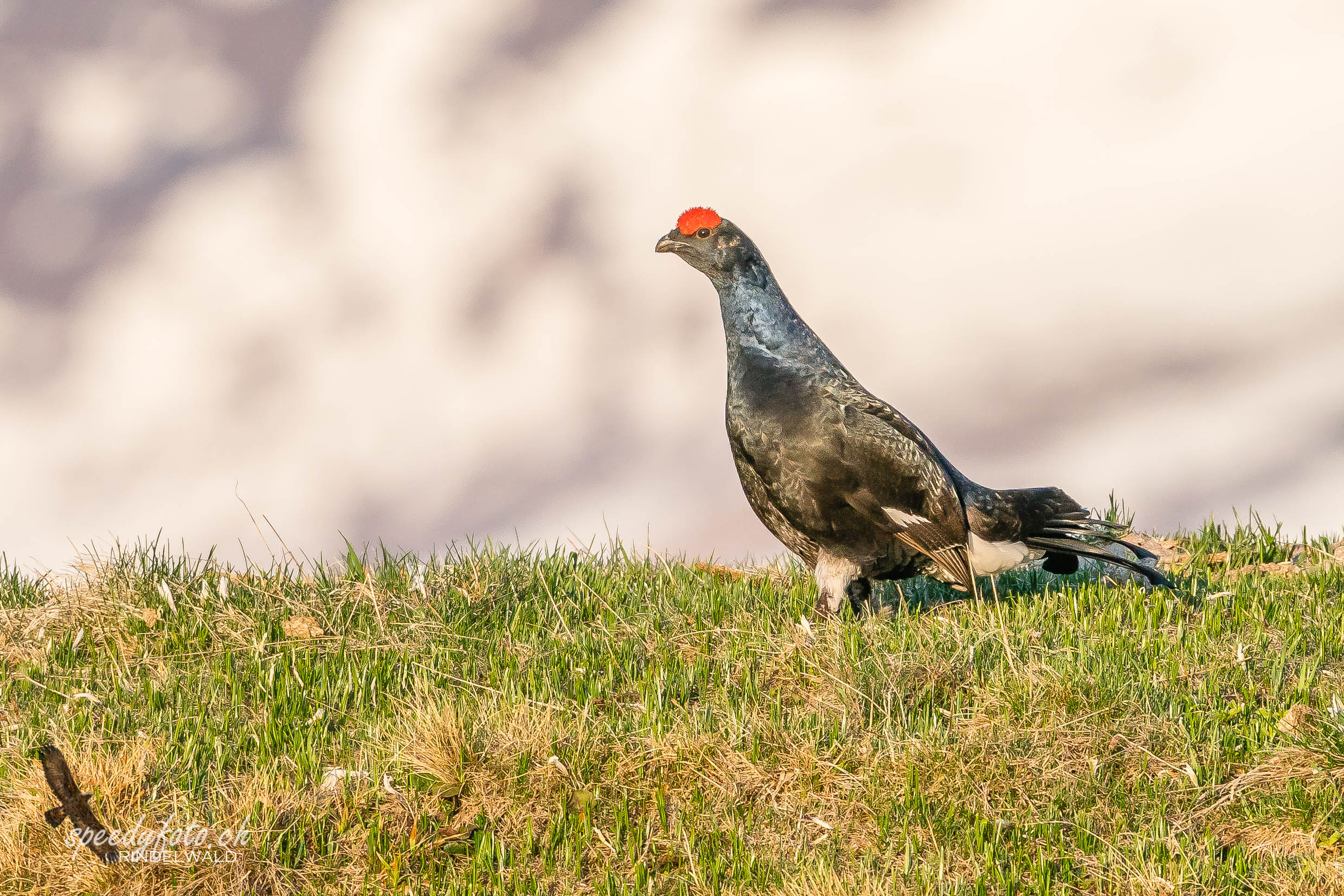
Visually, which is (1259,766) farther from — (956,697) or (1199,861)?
(956,697)

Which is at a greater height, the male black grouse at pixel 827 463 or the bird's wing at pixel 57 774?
the male black grouse at pixel 827 463

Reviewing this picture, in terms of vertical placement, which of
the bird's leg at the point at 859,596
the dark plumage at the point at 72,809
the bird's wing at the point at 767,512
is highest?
the bird's wing at the point at 767,512

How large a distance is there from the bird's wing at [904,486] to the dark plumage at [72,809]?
13.6ft

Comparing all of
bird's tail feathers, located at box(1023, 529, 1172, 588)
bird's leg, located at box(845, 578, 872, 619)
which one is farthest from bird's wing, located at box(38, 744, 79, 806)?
bird's tail feathers, located at box(1023, 529, 1172, 588)

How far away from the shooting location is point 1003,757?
14.6 feet

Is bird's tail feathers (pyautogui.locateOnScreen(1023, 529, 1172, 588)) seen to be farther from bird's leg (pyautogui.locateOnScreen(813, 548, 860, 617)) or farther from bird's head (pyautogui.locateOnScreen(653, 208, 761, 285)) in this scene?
bird's head (pyautogui.locateOnScreen(653, 208, 761, 285))

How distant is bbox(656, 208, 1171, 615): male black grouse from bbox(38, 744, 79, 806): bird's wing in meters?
3.92

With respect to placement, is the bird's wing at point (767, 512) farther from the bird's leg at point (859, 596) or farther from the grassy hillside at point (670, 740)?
the grassy hillside at point (670, 740)

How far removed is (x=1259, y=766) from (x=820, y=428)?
2.83m

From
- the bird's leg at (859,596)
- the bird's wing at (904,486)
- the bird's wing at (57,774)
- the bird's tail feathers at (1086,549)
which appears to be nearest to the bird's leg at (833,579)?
the bird's leg at (859,596)

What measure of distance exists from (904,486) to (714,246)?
1.91 m

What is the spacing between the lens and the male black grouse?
6281 mm

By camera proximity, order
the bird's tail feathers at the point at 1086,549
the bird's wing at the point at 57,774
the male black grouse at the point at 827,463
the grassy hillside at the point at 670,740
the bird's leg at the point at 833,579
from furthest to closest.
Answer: the bird's tail feathers at the point at 1086,549
the bird's leg at the point at 833,579
the male black grouse at the point at 827,463
the grassy hillside at the point at 670,740
the bird's wing at the point at 57,774

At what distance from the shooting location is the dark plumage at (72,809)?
3.71m
